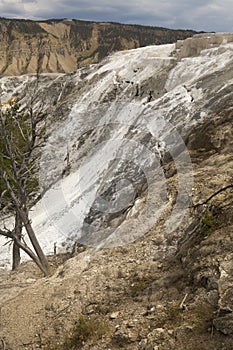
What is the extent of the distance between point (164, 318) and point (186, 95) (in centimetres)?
1035

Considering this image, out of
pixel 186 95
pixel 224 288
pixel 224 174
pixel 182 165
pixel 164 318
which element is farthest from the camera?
pixel 186 95

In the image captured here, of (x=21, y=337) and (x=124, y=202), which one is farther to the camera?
(x=124, y=202)

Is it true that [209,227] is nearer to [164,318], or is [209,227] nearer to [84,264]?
[164,318]

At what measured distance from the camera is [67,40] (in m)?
118

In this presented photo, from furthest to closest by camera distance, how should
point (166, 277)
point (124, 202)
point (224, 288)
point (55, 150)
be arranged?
point (55, 150)
point (124, 202)
point (166, 277)
point (224, 288)

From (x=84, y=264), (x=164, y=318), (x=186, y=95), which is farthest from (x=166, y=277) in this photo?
(x=186, y=95)

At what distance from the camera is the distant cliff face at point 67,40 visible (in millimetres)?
104688

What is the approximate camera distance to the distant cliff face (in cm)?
10469

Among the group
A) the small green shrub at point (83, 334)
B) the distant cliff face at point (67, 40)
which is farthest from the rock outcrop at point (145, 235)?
the distant cliff face at point (67, 40)

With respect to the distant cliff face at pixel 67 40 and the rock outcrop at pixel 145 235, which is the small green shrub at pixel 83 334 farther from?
the distant cliff face at pixel 67 40

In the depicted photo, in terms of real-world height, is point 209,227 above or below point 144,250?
above

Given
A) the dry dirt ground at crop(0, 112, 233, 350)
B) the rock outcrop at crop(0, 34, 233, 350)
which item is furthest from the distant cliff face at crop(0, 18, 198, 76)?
the dry dirt ground at crop(0, 112, 233, 350)

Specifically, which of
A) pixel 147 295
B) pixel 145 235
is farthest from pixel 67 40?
pixel 147 295

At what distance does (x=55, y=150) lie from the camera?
2212cm
